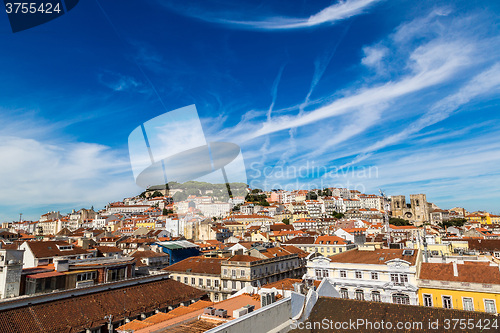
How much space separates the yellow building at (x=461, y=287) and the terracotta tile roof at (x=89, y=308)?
1690 cm

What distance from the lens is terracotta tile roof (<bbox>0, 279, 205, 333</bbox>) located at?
50.6 ft

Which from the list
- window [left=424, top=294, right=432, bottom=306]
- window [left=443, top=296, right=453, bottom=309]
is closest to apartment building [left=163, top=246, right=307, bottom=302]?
window [left=424, top=294, right=432, bottom=306]

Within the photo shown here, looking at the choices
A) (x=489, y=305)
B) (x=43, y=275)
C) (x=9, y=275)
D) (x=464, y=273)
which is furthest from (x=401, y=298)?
(x=9, y=275)

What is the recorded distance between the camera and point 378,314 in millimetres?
10469

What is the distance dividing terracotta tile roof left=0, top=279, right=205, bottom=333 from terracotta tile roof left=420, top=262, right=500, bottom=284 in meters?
17.3

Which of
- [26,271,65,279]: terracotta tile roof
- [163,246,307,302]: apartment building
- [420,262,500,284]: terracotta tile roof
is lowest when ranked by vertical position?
[163,246,307,302]: apartment building

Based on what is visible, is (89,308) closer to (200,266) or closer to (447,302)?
(200,266)

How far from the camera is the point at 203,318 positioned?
1133 centimetres

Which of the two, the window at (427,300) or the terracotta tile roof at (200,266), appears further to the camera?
the terracotta tile roof at (200,266)

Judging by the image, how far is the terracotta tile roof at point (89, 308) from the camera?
1542 centimetres

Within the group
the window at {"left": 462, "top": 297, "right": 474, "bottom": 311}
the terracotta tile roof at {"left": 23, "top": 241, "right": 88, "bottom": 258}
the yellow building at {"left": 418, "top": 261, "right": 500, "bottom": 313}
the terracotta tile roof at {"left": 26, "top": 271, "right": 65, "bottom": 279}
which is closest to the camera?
the yellow building at {"left": 418, "top": 261, "right": 500, "bottom": 313}

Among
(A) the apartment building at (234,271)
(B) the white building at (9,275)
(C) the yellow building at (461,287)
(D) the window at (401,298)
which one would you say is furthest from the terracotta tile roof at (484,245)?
(B) the white building at (9,275)

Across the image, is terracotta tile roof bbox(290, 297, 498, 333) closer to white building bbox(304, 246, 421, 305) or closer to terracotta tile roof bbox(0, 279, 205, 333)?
white building bbox(304, 246, 421, 305)

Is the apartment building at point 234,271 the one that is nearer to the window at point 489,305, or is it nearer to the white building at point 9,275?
the white building at point 9,275
